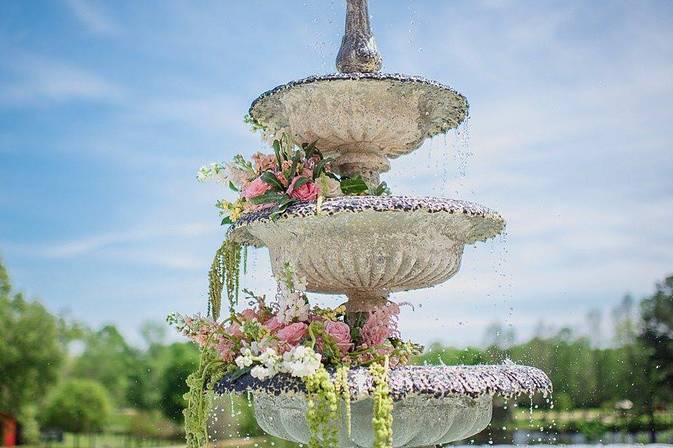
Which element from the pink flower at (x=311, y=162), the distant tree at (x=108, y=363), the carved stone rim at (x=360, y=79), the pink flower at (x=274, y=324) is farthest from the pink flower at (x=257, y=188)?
the distant tree at (x=108, y=363)

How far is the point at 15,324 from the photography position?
27.6 m

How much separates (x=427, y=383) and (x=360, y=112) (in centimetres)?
149

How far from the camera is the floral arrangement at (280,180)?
3805mm

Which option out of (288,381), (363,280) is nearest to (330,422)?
(288,381)

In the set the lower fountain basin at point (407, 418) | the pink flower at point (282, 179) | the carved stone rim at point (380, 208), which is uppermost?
the pink flower at point (282, 179)

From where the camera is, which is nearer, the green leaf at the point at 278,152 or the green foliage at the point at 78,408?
the green leaf at the point at 278,152

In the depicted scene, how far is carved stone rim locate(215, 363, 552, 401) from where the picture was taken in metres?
3.31

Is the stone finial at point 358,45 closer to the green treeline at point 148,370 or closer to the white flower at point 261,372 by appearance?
the white flower at point 261,372

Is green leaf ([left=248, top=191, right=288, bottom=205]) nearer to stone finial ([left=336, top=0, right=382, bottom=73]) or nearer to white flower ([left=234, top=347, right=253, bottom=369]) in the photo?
white flower ([left=234, top=347, right=253, bottom=369])

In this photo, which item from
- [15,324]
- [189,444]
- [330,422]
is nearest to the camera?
[330,422]

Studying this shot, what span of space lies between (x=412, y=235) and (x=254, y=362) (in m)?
0.94

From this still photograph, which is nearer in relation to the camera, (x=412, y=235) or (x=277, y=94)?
(x=412, y=235)

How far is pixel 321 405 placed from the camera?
130 inches

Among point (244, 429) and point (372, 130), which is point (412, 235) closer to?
point (372, 130)
